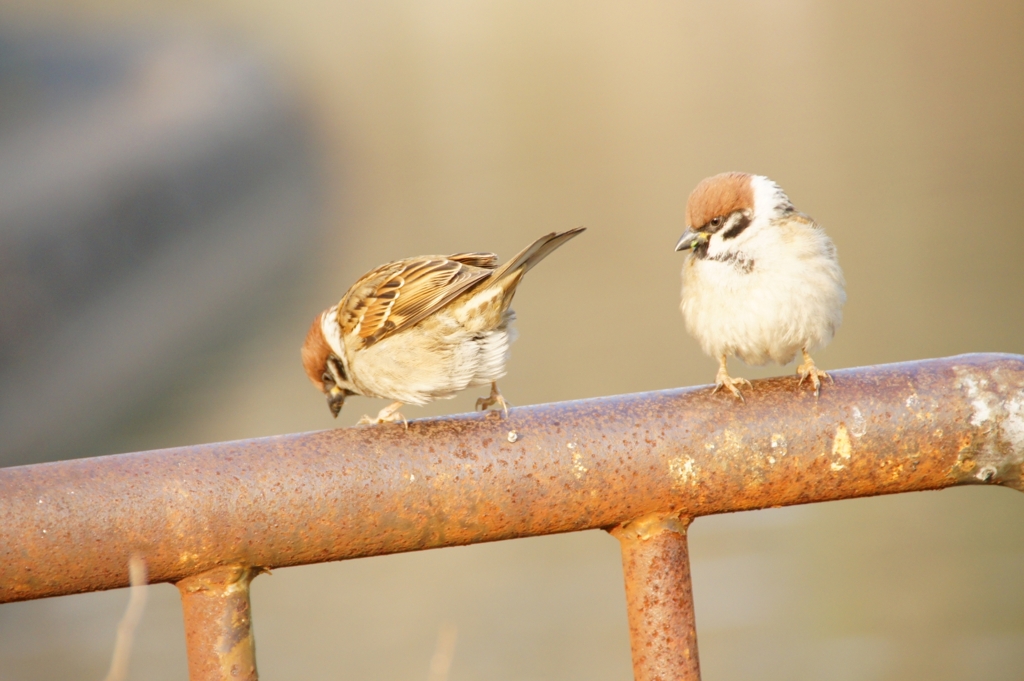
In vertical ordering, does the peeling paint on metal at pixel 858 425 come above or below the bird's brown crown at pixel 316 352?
above

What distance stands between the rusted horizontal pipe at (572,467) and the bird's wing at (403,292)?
99 cm

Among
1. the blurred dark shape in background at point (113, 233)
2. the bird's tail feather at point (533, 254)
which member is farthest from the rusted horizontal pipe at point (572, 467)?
the blurred dark shape in background at point (113, 233)

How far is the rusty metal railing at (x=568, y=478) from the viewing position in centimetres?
120

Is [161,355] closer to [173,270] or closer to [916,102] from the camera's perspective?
[173,270]

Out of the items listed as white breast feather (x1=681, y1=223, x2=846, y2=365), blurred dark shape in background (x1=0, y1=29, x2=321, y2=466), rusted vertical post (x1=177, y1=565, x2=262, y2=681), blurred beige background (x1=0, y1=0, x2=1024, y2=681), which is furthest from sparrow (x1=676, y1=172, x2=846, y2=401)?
blurred dark shape in background (x1=0, y1=29, x2=321, y2=466)

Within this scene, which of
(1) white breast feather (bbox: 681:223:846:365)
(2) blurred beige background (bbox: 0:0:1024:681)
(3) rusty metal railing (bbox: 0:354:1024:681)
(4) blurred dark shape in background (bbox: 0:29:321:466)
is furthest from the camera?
(4) blurred dark shape in background (bbox: 0:29:321:466)

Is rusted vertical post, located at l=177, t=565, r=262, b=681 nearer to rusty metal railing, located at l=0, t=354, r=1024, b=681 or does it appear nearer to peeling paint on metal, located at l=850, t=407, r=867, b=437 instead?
rusty metal railing, located at l=0, t=354, r=1024, b=681

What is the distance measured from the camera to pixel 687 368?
27.4 feet

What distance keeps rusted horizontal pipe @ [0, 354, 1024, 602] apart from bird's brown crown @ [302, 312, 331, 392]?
118 centimetres

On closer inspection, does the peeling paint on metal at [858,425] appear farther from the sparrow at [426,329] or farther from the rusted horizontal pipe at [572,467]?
the sparrow at [426,329]

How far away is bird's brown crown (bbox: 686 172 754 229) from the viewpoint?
2205mm

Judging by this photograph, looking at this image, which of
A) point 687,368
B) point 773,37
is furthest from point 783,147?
point 773,37

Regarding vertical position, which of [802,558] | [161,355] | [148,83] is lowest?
[802,558]

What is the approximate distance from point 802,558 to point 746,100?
1933 centimetres
